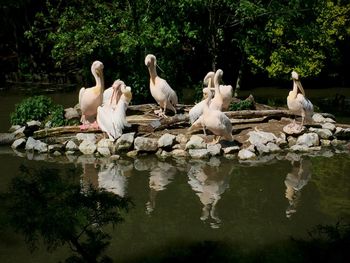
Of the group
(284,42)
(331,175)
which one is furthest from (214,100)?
(284,42)

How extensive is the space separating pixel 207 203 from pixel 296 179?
1.96 meters

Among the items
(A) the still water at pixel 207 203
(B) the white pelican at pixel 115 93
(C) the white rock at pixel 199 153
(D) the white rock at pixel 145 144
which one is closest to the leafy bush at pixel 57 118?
(B) the white pelican at pixel 115 93

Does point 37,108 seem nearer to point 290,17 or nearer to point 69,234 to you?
point 290,17

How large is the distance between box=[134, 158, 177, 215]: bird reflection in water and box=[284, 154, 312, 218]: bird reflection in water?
6.25 feet

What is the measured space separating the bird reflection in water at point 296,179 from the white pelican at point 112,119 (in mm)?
3371

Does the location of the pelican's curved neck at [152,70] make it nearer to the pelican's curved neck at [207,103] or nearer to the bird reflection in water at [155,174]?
the pelican's curved neck at [207,103]

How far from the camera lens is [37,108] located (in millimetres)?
12500

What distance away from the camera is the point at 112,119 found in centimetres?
1052

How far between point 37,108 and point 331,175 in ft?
23.3

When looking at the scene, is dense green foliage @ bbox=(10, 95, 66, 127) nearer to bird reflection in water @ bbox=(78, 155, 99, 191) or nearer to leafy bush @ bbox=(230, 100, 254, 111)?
bird reflection in water @ bbox=(78, 155, 99, 191)

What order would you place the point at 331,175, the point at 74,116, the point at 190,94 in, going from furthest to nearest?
the point at 190,94 → the point at 74,116 → the point at 331,175

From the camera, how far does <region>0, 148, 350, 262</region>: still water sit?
5.85 metres

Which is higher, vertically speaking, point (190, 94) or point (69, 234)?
point (69, 234)

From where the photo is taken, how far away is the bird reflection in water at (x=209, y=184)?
702 centimetres
